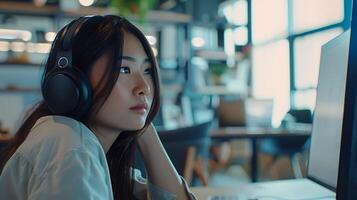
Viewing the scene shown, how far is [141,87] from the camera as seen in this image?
79 centimetres

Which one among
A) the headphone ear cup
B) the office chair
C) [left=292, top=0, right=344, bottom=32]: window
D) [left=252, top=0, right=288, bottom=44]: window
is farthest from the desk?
[left=252, top=0, right=288, bottom=44]: window

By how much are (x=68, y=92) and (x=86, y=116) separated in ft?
0.20

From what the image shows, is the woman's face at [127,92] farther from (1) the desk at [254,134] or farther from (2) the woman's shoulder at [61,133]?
(1) the desk at [254,134]

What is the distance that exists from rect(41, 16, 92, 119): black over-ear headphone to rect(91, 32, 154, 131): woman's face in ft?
0.10

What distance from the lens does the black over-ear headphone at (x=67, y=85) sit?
72 cm

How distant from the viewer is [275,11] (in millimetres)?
6738

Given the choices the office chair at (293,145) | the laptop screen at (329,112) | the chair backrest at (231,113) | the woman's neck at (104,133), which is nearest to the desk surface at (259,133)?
the office chair at (293,145)

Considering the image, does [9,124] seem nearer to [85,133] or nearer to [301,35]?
[85,133]

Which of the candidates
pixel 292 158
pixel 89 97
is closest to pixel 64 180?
pixel 89 97

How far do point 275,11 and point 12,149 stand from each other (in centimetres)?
643

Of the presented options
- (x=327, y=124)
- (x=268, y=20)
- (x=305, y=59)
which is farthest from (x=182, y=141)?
(x=268, y=20)

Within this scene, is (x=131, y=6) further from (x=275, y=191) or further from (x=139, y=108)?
(x=139, y=108)

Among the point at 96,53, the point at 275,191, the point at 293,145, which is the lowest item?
the point at 293,145

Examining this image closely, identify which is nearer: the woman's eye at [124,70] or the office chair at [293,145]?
the woman's eye at [124,70]
